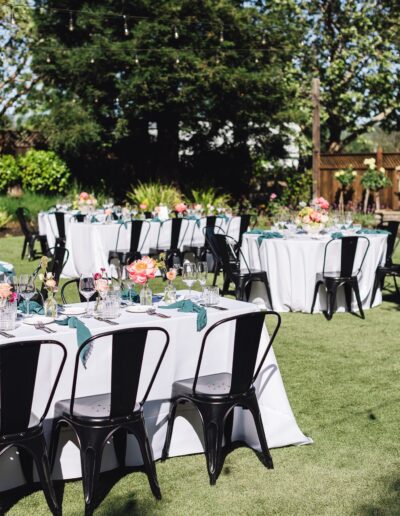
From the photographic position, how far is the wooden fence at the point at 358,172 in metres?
18.9

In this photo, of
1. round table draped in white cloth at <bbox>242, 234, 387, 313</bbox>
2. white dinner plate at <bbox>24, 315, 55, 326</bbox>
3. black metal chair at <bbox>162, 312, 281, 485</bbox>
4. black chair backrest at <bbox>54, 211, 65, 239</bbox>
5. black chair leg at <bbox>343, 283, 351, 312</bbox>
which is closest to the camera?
black metal chair at <bbox>162, 312, 281, 485</bbox>

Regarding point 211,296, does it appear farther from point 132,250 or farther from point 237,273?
point 132,250

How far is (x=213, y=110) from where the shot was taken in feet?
63.8

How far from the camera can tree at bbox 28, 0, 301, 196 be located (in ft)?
60.0

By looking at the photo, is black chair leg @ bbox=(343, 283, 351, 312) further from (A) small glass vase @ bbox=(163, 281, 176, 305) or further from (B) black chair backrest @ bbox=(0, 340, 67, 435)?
(B) black chair backrest @ bbox=(0, 340, 67, 435)

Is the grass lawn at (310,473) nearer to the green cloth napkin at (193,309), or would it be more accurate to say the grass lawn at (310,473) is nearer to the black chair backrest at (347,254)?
the green cloth napkin at (193,309)

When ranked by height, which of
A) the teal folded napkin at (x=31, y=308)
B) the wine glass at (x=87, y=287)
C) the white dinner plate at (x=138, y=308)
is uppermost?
the wine glass at (x=87, y=287)

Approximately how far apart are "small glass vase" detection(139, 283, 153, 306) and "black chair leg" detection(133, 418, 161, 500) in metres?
1.04

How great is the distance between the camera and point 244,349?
4.32m

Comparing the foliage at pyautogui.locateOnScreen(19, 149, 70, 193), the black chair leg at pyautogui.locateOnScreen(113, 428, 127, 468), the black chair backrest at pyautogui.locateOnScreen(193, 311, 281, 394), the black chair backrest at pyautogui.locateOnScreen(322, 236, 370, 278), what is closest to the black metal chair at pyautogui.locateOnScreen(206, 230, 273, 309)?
the black chair backrest at pyautogui.locateOnScreen(322, 236, 370, 278)

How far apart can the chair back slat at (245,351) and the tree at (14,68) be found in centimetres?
2014

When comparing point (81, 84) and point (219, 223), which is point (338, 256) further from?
point (81, 84)

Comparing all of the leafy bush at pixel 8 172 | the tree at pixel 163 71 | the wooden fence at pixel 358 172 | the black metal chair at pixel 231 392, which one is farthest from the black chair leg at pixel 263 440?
the leafy bush at pixel 8 172

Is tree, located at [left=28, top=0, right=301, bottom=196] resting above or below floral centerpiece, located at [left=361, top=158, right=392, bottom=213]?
above
